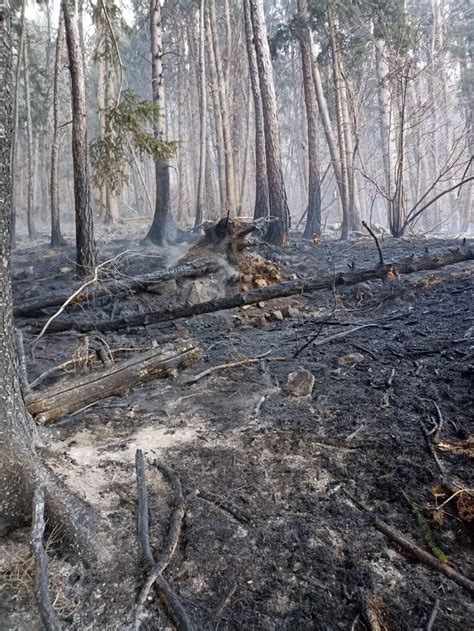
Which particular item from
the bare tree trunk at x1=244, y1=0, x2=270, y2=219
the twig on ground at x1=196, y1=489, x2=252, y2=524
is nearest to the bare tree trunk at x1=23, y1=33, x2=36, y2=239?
the bare tree trunk at x1=244, y1=0, x2=270, y2=219

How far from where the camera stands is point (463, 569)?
2.24m

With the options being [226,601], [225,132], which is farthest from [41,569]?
[225,132]

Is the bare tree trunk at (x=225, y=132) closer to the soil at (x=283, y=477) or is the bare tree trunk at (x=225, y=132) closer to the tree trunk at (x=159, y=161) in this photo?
the tree trunk at (x=159, y=161)

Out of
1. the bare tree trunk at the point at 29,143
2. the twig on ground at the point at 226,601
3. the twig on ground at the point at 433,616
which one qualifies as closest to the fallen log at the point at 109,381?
the twig on ground at the point at 226,601

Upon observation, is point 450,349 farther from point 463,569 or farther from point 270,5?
point 270,5

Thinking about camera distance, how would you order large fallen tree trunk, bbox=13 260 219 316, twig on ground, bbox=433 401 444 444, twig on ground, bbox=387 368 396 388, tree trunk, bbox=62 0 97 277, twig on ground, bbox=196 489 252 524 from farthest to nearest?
tree trunk, bbox=62 0 97 277
large fallen tree trunk, bbox=13 260 219 316
twig on ground, bbox=387 368 396 388
twig on ground, bbox=433 401 444 444
twig on ground, bbox=196 489 252 524

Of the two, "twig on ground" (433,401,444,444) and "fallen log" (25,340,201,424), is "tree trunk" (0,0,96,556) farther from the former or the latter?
"twig on ground" (433,401,444,444)

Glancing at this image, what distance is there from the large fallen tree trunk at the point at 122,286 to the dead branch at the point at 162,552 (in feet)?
14.4

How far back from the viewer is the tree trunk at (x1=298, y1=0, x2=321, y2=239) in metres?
15.2

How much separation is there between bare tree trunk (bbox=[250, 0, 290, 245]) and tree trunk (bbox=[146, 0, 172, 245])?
2.80m

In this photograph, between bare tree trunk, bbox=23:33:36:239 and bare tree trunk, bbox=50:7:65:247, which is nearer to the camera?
bare tree trunk, bbox=50:7:65:247

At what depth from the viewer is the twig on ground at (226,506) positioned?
2.68m

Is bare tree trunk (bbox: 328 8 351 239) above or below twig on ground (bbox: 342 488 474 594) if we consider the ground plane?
above

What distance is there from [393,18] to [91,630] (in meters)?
18.6
